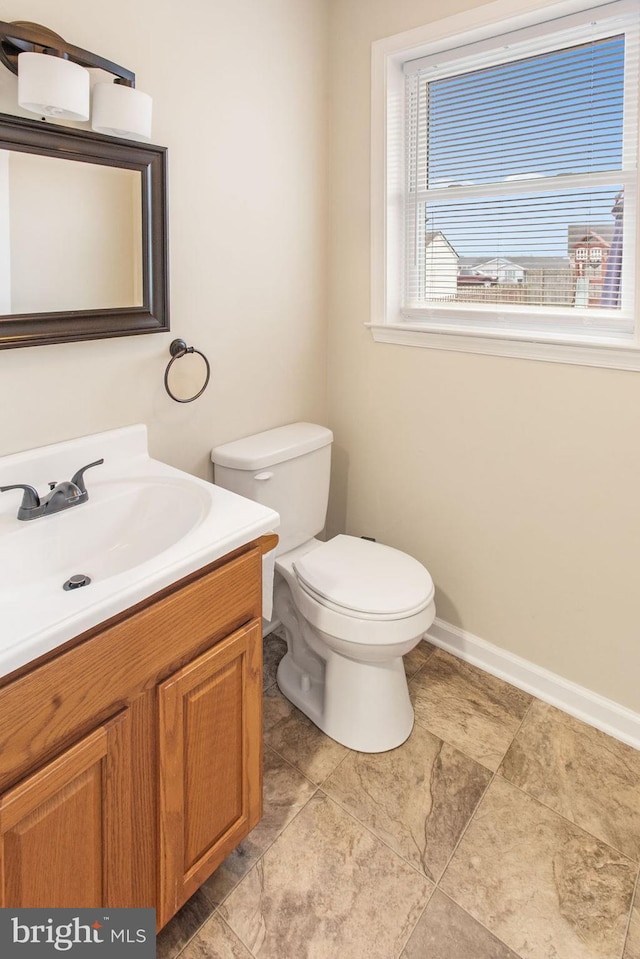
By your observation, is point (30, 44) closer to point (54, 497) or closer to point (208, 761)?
point (54, 497)

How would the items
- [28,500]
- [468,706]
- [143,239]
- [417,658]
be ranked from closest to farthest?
[28,500], [143,239], [468,706], [417,658]

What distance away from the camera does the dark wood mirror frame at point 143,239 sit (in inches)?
51.6

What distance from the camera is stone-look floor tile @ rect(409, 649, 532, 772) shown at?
1837 millimetres

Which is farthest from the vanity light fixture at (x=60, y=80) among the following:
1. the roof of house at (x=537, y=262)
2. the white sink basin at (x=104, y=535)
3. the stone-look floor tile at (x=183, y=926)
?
the stone-look floor tile at (x=183, y=926)

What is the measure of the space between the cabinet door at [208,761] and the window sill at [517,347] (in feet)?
3.84

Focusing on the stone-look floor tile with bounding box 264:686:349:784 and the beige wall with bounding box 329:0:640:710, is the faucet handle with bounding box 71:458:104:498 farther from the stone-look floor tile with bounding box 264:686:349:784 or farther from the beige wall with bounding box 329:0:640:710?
the beige wall with bounding box 329:0:640:710

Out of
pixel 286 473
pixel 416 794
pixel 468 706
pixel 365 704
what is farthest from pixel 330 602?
pixel 468 706

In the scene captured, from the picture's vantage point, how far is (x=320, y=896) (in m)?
1.38

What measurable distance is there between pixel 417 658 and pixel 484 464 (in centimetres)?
77

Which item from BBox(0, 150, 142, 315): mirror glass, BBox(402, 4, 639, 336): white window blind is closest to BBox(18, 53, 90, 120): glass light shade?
BBox(0, 150, 142, 315): mirror glass

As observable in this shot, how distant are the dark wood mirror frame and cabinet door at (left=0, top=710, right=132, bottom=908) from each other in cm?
88

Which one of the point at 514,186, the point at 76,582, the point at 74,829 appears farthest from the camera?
the point at 514,186

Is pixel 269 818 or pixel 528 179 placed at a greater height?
pixel 528 179

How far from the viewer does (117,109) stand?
1374mm
